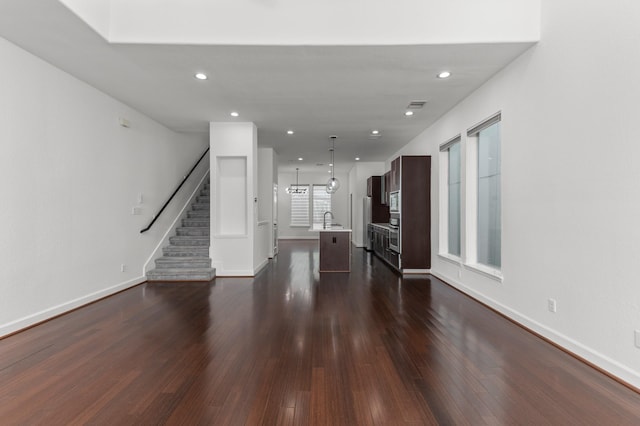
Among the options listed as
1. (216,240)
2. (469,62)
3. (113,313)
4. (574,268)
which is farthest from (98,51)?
(574,268)

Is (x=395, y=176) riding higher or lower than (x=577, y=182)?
higher

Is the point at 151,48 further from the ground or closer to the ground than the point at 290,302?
further from the ground

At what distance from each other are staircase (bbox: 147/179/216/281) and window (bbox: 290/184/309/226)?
668cm

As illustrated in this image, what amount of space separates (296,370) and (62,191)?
12.0 ft

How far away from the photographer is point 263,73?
378 cm

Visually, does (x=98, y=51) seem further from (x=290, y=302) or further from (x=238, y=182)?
(x=290, y=302)

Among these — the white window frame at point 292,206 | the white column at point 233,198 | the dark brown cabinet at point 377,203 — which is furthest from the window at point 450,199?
the white window frame at point 292,206

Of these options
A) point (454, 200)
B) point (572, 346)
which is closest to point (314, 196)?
point (454, 200)

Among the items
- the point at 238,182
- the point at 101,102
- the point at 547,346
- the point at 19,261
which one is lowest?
the point at 547,346

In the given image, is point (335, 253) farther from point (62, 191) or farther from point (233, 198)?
point (62, 191)

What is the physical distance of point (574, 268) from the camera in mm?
2758

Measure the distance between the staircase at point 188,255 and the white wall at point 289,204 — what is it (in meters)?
6.60

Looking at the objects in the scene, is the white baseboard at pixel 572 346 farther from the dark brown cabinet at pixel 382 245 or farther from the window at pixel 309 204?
the window at pixel 309 204

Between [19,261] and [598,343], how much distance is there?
5.51 metres
